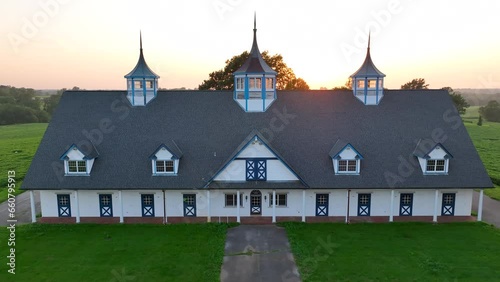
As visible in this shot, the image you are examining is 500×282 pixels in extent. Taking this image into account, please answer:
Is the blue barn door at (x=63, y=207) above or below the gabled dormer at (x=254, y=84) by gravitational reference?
below

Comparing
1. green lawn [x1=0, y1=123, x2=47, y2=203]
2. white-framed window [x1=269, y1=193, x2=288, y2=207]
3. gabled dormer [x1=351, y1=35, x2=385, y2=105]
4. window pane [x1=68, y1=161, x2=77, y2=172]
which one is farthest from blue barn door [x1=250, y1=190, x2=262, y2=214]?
green lawn [x1=0, y1=123, x2=47, y2=203]

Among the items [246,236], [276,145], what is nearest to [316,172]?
[276,145]

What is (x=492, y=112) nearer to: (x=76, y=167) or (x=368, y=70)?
(x=368, y=70)

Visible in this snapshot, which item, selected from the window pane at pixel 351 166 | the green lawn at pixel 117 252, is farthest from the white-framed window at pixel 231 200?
the window pane at pixel 351 166

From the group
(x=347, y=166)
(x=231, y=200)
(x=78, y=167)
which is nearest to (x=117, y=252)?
(x=78, y=167)

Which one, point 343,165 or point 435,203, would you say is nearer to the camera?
point 435,203

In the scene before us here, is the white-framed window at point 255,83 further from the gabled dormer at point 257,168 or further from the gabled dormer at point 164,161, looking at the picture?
the gabled dormer at point 164,161
